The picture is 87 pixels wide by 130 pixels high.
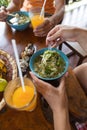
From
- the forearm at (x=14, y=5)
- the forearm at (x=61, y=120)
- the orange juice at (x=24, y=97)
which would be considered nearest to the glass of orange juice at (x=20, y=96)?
the orange juice at (x=24, y=97)

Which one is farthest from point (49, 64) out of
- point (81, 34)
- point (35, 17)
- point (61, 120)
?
point (35, 17)

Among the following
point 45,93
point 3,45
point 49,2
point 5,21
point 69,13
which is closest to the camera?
point 45,93

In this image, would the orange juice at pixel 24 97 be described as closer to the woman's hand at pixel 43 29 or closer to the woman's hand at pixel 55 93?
the woman's hand at pixel 55 93

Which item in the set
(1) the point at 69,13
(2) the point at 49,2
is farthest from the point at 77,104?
(1) the point at 69,13

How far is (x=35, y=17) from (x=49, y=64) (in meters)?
0.45

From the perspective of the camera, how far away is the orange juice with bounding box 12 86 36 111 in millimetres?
799

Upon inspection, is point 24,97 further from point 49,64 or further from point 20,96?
point 49,64

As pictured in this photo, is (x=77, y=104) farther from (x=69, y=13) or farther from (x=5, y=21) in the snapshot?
(x=69, y=13)

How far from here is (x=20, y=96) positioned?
84 centimetres

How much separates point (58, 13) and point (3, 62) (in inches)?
22.9

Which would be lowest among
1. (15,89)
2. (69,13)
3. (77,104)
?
(69,13)

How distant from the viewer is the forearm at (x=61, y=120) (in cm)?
77

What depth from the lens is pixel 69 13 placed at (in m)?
2.54

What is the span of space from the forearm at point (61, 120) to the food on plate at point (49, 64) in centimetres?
15
